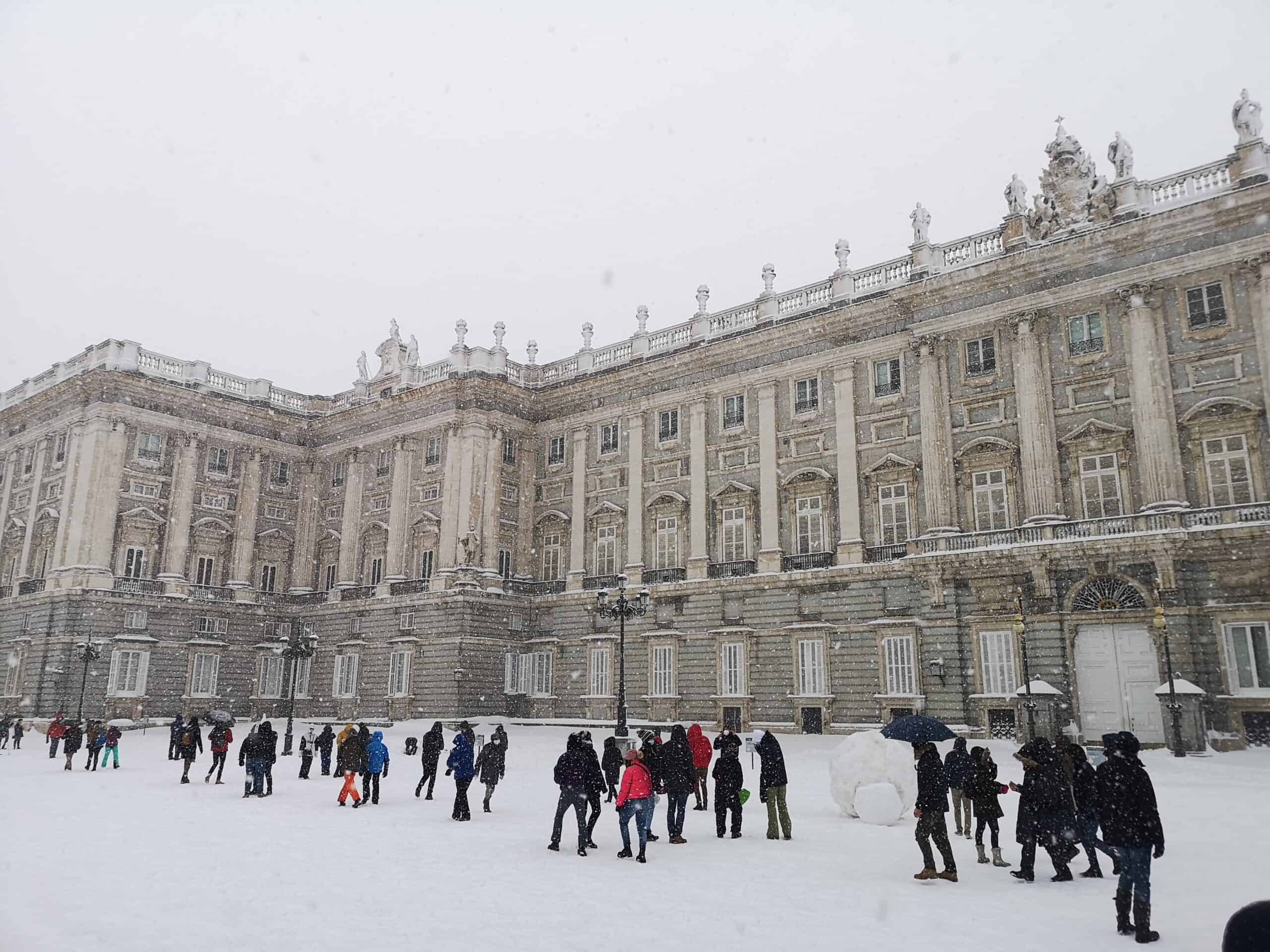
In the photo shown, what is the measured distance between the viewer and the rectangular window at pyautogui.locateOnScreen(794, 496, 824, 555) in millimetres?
35500

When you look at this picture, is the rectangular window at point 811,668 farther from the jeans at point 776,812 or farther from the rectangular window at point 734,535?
the jeans at point 776,812

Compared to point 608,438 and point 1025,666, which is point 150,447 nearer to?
point 608,438

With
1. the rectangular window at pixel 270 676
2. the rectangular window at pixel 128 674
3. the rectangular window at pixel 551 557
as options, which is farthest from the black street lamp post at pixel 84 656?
the rectangular window at pixel 551 557

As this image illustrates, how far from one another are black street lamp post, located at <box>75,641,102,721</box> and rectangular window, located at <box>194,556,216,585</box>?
637 centimetres

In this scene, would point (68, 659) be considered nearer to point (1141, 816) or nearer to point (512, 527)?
point (512, 527)

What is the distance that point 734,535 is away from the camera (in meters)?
37.9

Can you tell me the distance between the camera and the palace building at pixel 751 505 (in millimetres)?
28031

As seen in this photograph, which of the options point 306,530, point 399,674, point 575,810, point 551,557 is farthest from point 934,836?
point 306,530

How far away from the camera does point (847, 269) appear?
36.3 m

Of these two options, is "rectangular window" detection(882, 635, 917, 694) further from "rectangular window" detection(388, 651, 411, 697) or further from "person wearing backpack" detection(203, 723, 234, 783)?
"rectangular window" detection(388, 651, 411, 697)

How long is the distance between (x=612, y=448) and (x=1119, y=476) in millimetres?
21064

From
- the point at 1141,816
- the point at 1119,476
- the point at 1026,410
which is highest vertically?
the point at 1026,410

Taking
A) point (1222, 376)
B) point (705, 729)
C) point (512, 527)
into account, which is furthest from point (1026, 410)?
point (512, 527)

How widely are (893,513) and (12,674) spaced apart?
4165 cm
